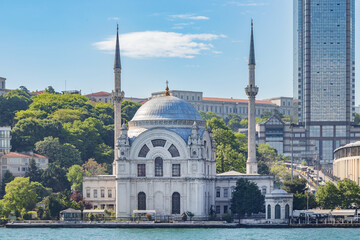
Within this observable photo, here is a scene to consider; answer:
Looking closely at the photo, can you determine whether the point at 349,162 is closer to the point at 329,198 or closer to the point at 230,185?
the point at 230,185

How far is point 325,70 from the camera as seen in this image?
618 ft

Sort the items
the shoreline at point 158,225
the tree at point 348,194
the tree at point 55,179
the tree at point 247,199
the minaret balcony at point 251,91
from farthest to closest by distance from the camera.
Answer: the tree at point 55,179 → the minaret balcony at point 251,91 → the tree at point 247,199 → the tree at point 348,194 → the shoreline at point 158,225

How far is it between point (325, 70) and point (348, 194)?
3719 inches

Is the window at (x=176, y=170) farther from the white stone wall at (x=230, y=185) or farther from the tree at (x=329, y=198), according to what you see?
the tree at (x=329, y=198)

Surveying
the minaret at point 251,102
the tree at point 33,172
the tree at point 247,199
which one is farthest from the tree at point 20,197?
the minaret at point 251,102

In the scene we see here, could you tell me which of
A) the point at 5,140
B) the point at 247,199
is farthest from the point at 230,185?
the point at 5,140

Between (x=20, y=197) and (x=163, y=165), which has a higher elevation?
(x=163, y=165)

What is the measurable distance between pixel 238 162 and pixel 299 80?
261 ft

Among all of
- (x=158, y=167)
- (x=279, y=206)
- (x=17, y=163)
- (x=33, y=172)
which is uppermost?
(x=17, y=163)

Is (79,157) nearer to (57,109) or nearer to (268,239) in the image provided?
(57,109)

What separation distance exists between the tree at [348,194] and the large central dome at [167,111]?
55.7ft

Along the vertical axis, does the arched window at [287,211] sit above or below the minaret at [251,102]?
below

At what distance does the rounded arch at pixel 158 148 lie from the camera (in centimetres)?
9612

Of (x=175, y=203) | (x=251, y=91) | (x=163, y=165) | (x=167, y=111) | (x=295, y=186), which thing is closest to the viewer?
(x=163, y=165)
